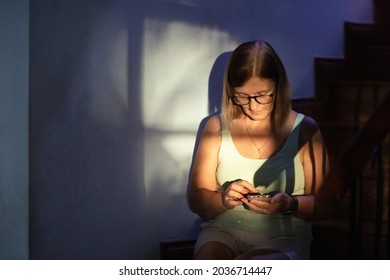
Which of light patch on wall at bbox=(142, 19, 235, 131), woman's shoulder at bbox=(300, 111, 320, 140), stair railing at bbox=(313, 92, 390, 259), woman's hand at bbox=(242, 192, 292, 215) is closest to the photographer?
stair railing at bbox=(313, 92, 390, 259)

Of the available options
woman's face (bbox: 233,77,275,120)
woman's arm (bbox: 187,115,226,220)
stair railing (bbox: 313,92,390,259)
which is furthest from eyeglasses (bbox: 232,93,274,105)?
stair railing (bbox: 313,92,390,259)

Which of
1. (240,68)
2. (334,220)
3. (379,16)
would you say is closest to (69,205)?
(240,68)

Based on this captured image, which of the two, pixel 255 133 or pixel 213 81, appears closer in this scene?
pixel 255 133

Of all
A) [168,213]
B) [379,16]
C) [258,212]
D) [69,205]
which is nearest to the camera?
[258,212]

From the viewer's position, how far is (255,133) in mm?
2363

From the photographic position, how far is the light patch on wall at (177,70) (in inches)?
99.0

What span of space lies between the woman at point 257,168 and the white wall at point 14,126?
0.58 metres

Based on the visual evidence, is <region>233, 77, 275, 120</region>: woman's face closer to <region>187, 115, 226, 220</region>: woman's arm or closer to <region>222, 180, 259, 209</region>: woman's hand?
<region>187, 115, 226, 220</region>: woman's arm

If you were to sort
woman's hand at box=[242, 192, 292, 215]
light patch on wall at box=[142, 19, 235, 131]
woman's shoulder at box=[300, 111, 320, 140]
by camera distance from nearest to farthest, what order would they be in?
woman's hand at box=[242, 192, 292, 215] → woman's shoulder at box=[300, 111, 320, 140] → light patch on wall at box=[142, 19, 235, 131]

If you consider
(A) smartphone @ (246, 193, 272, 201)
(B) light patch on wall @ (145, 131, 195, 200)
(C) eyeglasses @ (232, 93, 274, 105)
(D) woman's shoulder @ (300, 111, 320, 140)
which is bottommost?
(A) smartphone @ (246, 193, 272, 201)

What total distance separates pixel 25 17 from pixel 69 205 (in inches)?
25.0

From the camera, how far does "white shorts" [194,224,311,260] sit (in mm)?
2238

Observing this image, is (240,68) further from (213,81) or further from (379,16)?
(379,16)
